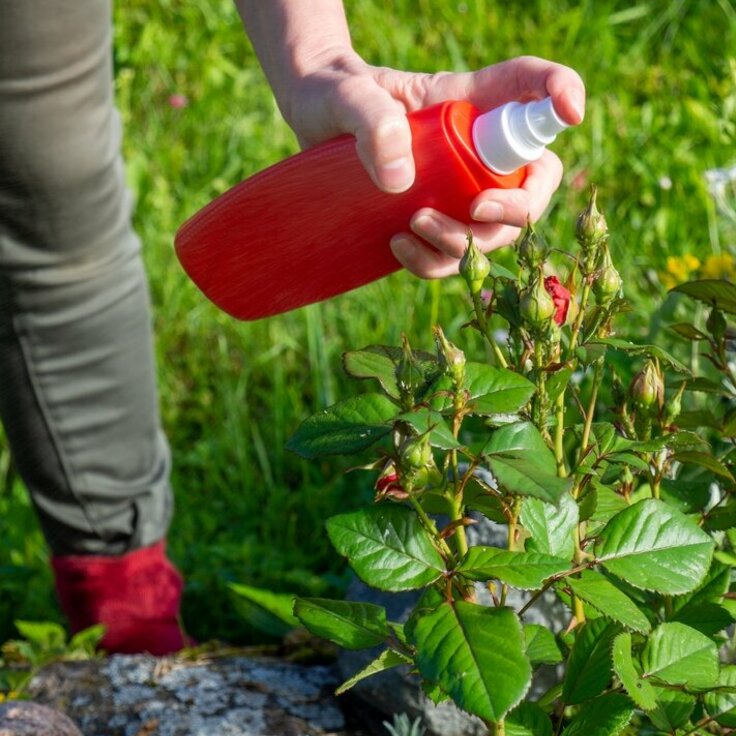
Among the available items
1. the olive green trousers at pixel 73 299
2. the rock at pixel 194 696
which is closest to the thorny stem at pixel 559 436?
the rock at pixel 194 696

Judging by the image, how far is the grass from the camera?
2125 millimetres

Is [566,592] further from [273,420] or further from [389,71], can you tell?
[273,420]

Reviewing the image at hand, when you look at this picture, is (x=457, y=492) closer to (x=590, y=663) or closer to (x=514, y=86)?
(x=590, y=663)

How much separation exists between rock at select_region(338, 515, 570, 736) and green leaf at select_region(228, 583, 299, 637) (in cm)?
26

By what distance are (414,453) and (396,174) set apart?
0.39m

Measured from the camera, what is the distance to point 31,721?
132 cm

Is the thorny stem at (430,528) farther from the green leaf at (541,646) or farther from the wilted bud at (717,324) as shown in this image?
the wilted bud at (717,324)

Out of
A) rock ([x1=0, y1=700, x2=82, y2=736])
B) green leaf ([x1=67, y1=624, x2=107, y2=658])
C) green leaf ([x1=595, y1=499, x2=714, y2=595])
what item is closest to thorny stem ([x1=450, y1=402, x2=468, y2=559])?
green leaf ([x1=595, y1=499, x2=714, y2=595])

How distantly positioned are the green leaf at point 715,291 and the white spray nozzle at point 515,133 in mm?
176

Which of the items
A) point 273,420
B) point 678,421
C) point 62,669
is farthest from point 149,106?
point 678,421

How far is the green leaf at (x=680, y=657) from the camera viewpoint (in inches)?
37.2

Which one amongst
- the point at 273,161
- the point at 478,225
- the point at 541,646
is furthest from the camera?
the point at 273,161

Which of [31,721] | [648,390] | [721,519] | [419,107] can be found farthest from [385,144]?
[31,721]

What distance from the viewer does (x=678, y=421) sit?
114 centimetres
